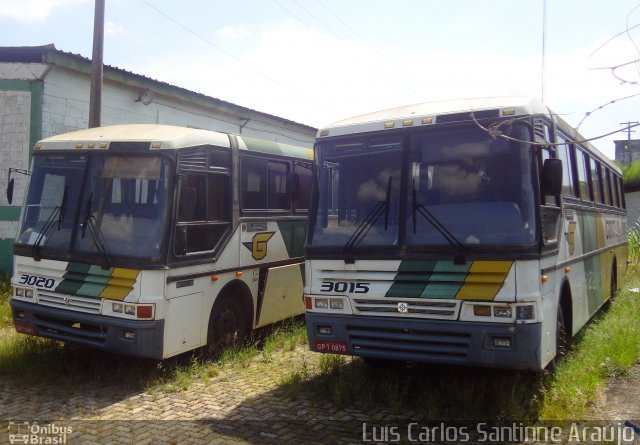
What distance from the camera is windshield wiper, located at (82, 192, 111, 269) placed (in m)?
6.64

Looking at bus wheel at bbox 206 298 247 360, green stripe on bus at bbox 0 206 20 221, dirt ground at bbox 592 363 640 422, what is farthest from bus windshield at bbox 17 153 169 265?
green stripe on bus at bbox 0 206 20 221

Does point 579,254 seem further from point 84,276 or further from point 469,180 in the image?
point 84,276

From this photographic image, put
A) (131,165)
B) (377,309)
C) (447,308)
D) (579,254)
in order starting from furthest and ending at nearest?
(579,254) → (131,165) → (377,309) → (447,308)

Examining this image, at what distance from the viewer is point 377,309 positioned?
19.1ft

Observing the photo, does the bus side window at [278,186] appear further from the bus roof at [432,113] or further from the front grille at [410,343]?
the front grille at [410,343]

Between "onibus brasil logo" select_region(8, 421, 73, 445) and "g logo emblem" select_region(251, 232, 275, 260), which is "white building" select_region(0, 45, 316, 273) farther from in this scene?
"onibus brasil logo" select_region(8, 421, 73, 445)

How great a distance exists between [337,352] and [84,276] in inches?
120

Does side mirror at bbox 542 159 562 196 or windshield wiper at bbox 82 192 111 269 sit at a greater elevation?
side mirror at bbox 542 159 562 196

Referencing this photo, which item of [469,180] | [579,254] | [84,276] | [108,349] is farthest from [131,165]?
[579,254]

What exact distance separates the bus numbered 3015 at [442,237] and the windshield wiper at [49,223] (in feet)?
10.2

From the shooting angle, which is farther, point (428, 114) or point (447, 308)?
point (428, 114)

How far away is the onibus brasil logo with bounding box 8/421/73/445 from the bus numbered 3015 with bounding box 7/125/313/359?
122 cm

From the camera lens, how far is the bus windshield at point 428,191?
5.42 meters

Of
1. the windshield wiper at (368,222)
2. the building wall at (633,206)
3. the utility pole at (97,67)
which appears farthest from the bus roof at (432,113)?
the building wall at (633,206)
